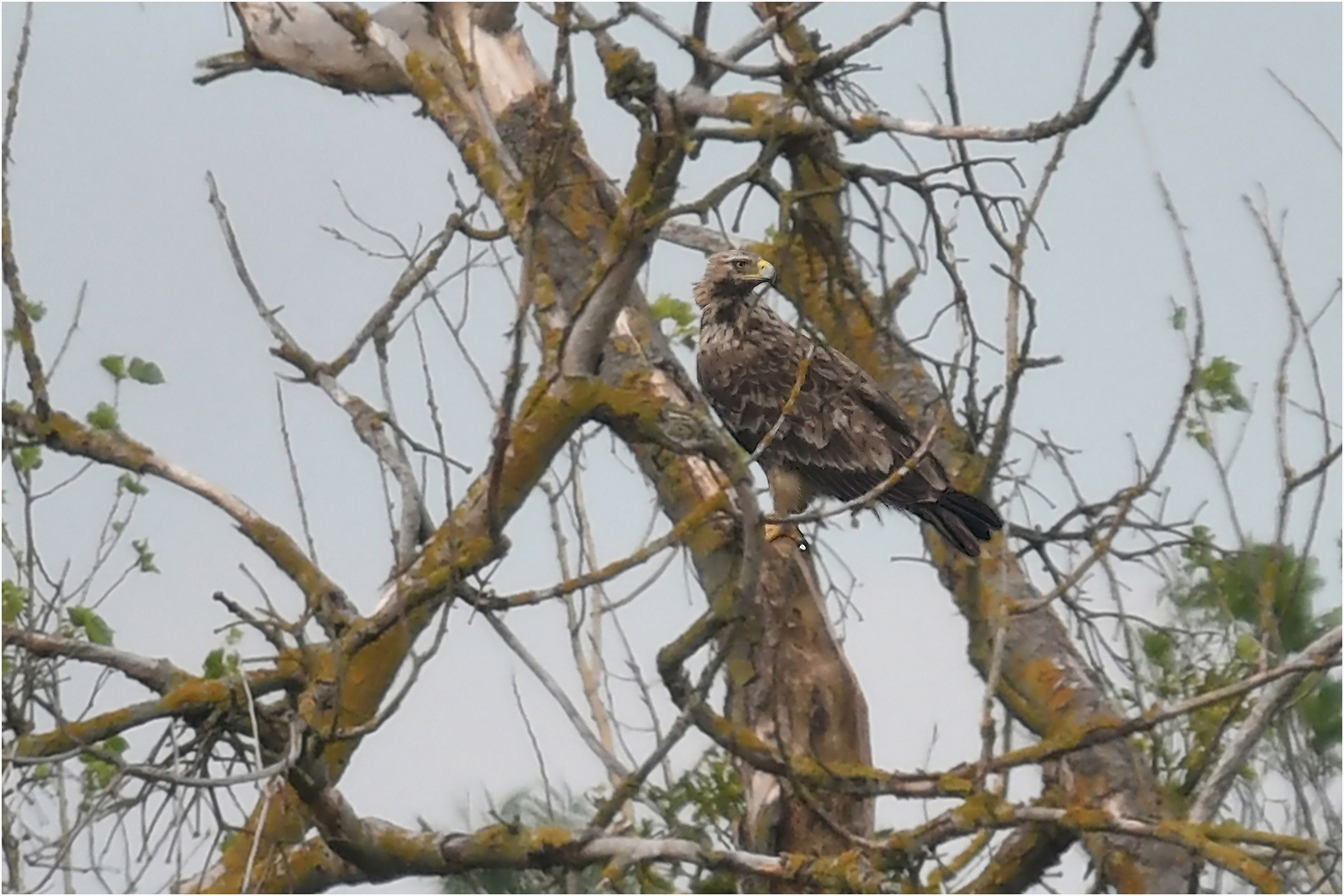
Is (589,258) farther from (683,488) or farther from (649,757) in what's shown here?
(649,757)

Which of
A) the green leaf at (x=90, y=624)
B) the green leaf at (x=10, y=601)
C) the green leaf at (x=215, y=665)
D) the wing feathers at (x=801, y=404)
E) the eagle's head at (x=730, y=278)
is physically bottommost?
the green leaf at (x=215, y=665)

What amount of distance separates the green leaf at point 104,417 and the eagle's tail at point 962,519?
2.45 metres

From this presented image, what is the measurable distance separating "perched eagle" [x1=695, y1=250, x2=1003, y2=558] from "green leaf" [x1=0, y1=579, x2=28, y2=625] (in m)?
2.25

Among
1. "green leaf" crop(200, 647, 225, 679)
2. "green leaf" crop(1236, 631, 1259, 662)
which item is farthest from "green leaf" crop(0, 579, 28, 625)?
"green leaf" crop(1236, 631, 1259, 662)

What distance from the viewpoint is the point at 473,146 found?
561cm

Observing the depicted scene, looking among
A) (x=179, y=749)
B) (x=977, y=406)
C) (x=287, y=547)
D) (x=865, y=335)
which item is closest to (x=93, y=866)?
(x=179, y=749)

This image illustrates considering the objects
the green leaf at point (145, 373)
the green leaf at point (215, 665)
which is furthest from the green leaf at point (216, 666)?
the green leaf at point (145, 373)

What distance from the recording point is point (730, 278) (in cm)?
507

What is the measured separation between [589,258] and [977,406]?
5.47 feet

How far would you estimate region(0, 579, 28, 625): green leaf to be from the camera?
508 centimetres

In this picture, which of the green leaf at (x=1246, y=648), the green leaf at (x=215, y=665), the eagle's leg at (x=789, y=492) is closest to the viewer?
the green leaf at (x=215, y=665)

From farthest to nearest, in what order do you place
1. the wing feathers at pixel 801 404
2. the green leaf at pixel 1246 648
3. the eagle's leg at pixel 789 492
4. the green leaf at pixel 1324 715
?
1. the green leaf at pixel 1324 715
2. the green leaf at pixel 1246 648
3. the eagle's leg at pixel 789 492
4. the wing feathers at pixel 801 404

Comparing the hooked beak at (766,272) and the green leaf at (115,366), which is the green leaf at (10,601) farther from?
the hooked beak at (766,272)

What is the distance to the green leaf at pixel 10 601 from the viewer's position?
16.7 feet
